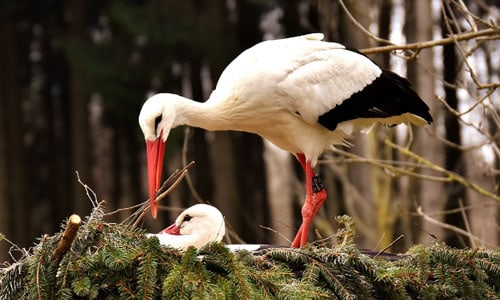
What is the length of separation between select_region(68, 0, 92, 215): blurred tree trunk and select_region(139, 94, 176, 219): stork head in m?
15.6

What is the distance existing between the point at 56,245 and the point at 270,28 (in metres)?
20.4

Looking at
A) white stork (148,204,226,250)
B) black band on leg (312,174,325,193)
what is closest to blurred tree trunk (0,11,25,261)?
black band on leg (312,174,325,193)

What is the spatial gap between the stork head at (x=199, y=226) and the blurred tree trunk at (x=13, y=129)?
16870 millimetres

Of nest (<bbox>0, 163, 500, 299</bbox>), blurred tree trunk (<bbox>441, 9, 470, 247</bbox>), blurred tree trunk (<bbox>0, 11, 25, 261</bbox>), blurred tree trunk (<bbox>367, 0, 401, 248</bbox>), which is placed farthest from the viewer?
blurred tree trunk (<bbox>0, 11, 25, 261</bbox>)

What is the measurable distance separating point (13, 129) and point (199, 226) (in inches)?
714

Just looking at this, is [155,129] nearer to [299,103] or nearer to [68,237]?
[299,103]

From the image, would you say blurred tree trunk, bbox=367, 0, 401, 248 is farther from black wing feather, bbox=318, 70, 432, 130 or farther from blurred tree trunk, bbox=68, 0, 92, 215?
blurred tree trunk, bbox=68, 0, 92, 215

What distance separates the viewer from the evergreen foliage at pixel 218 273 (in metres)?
4.23

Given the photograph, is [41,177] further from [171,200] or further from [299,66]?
[299,66]

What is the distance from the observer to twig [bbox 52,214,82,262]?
4062 mm

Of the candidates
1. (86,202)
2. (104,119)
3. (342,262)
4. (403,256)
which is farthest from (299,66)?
(104,119)

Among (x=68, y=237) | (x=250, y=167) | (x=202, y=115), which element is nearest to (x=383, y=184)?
(x=202, y=115)

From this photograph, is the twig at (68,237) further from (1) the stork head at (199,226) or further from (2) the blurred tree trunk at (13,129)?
(2) the blurred tree trunk at (13,129)

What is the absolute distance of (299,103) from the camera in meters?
7.41
